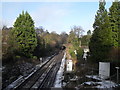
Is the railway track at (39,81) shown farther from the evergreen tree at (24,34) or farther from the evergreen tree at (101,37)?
the evergreen tree at (24,34)

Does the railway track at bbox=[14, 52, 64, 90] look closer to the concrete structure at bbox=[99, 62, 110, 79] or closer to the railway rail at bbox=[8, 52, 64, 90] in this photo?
the railway rail at bbox=[8, 52, 64, 90]

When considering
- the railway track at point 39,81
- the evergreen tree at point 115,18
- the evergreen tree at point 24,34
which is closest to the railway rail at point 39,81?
the railway track at point 39,81

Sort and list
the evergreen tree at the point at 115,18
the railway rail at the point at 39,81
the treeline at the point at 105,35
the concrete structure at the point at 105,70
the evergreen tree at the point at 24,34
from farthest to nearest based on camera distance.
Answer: the evergreen tree at the point at 24,34
the evergreen tree at the point at 115,18
the treeline at the point at 105,35
the railway rail at the point at 39,81
the concrete structure at the point at 105,70

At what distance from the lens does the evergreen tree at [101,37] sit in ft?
59.7

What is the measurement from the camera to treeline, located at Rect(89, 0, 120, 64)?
705 inches

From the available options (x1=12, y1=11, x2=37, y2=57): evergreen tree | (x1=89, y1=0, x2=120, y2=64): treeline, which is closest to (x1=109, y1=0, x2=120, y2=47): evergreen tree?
(x1=89, y1=0, x2=120, y2=64): treeline

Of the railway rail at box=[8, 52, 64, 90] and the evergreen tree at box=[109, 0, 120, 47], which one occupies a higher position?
the evergreen tree at box=[109, 0, 120, 47]

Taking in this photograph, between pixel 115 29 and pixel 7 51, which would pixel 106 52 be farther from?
pixel 7 51

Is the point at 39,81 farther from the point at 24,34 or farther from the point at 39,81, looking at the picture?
the point at 24,34

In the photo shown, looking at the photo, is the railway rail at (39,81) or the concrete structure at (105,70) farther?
the railway rail at (39,81)

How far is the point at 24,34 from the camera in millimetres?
28781

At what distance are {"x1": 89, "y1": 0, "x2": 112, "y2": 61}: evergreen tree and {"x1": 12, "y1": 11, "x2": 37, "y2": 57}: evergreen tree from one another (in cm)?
1258

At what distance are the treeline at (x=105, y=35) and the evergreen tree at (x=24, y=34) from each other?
12.6 metres

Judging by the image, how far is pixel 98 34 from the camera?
1895cm
